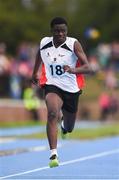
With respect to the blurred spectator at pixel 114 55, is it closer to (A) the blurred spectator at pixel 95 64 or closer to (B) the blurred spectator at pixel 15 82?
(A) the blurred spectator at pixel 95 64

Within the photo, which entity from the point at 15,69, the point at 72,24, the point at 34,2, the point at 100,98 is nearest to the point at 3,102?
the point at 15,69

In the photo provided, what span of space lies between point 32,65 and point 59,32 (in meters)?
21.1

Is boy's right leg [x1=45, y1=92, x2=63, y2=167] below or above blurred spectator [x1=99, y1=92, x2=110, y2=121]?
above

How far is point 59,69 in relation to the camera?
42.2 feet

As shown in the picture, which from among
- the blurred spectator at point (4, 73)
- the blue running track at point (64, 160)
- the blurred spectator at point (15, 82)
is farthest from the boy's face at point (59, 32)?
the blurred spectator at point (15, 82)

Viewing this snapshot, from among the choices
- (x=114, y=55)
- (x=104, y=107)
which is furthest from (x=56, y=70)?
(x=114, y=55)

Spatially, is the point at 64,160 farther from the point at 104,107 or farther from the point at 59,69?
the point at 104,107

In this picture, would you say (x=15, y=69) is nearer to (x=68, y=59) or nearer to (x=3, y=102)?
(x=3, y=102)

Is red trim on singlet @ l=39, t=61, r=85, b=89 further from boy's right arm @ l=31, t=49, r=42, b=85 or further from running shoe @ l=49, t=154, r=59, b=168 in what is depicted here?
running shoe @ l=49, t=154, r=59, b=168

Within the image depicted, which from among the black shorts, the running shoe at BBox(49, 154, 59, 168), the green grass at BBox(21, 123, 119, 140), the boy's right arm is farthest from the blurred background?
the running shoe at BBox(49, 154, 59, 168)

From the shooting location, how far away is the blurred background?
107 ft

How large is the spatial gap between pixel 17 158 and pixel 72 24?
49.4m

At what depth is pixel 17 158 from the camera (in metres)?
17.1

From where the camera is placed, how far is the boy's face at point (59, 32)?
41.6 feet
